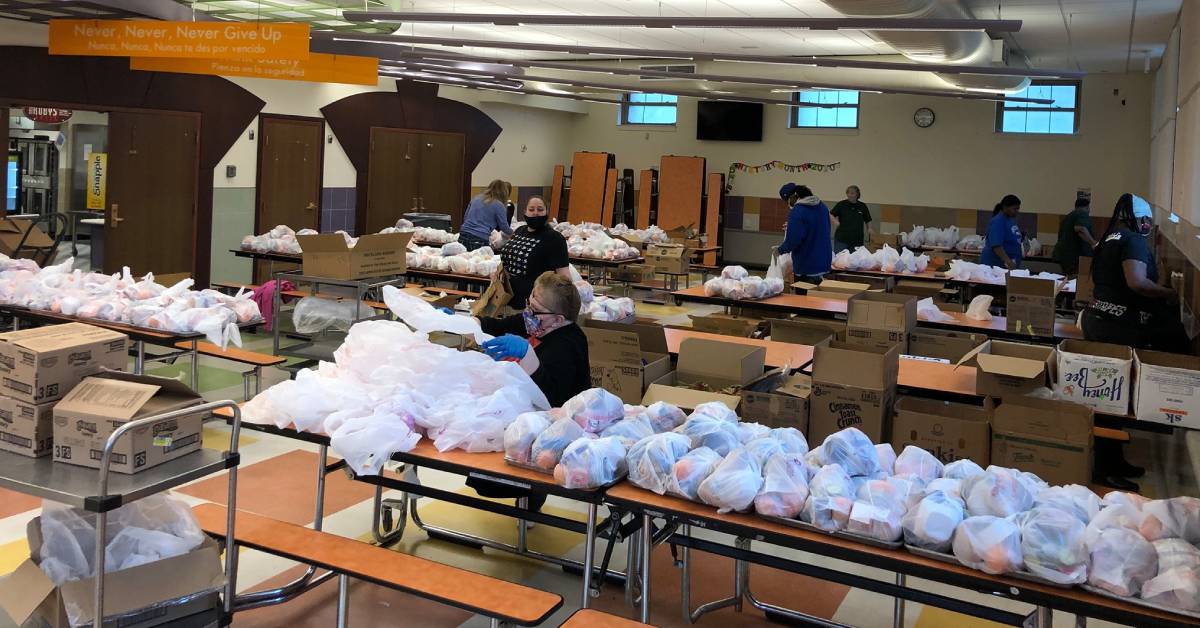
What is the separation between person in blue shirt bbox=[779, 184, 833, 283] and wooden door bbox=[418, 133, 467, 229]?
816cm

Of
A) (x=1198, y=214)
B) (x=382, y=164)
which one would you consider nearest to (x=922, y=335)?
(x=1198, y=214)

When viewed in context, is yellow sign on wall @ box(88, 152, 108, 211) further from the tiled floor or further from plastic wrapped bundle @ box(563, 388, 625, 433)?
plastic wrapped bundle @ box(563, 388, 625, 433)

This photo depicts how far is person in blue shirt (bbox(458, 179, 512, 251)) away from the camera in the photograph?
1084 centimetres

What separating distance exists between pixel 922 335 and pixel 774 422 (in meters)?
2.37

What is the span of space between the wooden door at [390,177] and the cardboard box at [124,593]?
40.6ft

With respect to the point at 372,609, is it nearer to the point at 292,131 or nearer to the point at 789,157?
the point at 292,131

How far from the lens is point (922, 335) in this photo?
6527mm

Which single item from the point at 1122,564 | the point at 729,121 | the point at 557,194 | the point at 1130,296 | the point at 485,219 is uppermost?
the point at 729,121

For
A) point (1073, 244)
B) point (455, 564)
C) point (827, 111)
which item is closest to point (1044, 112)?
point (827, 111)

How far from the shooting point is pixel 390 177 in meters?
15.8

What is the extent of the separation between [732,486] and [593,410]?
74 centimetres

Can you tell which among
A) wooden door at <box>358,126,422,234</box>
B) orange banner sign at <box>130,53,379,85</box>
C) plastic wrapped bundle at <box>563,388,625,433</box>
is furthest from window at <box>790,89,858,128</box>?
plastic wrapped bundle at <box>563,388,625,433</box>

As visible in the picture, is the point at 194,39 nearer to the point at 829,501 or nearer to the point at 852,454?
the point at 852,454

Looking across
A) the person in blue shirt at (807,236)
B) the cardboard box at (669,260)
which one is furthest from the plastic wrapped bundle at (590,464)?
the cardboard box at (669,260)
